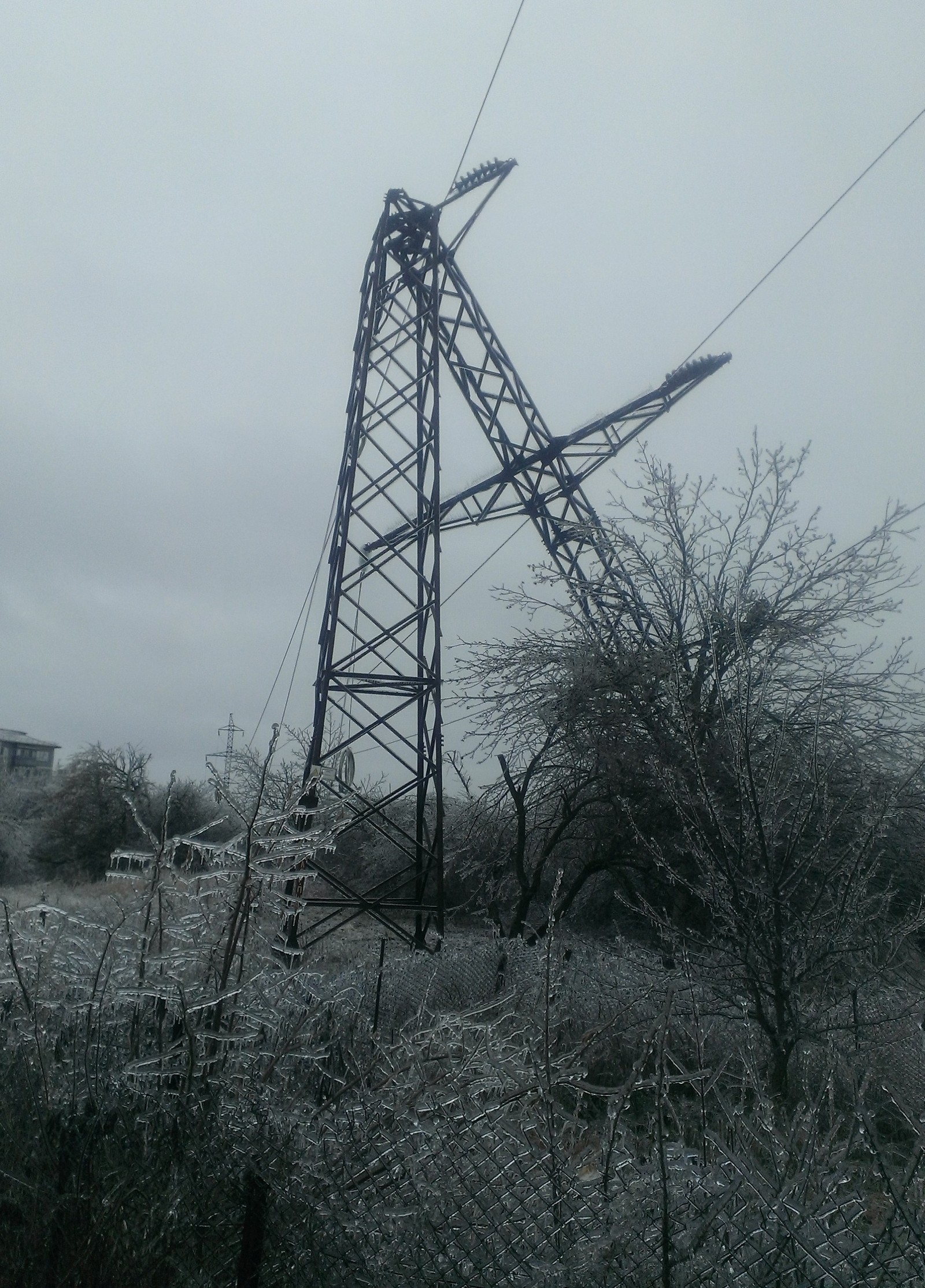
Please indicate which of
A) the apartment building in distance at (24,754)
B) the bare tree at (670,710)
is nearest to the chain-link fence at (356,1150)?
the bare tree at (670,710)

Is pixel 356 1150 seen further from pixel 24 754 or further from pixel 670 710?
pixel 24 754

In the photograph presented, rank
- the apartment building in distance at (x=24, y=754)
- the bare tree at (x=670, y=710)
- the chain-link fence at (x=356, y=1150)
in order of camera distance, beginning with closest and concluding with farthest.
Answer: the chain-link fence at (x=356, y=1150) < the bare tree at (x=670, y=710) < the apartment building in distance at (x=24, y=754)

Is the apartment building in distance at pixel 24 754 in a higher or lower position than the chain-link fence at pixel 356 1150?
higher

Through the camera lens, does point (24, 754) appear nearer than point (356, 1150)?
No

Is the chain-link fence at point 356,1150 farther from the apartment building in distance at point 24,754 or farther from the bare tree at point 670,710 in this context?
the apartment building in distance at point 24,754

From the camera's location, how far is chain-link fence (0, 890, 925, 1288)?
193cm

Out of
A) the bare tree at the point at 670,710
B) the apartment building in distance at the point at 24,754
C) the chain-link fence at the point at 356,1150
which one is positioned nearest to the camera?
the chain-link fence at the point at 356,1150

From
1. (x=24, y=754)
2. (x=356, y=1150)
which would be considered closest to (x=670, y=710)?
(x=356, y=1150)

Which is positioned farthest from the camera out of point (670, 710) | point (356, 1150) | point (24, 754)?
point (24, 754)

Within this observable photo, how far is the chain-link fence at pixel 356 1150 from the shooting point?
76.2 inches

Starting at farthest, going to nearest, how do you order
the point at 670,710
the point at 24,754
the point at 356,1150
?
the point at 24,754
the point at 670,710
the point at 356,1150

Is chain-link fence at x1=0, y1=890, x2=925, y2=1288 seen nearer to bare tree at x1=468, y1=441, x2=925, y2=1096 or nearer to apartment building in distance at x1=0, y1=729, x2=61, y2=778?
bare tree at x1=468, y1=441, x2=925, y2=1096

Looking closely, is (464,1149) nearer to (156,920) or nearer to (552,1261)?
(552,1261)

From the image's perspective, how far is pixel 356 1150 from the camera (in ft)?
7.78
